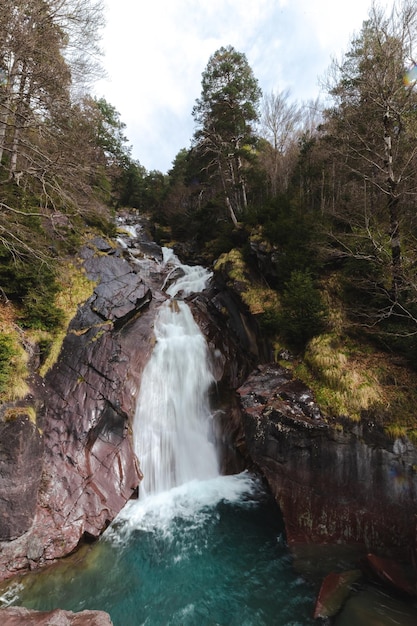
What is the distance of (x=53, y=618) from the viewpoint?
166 inches

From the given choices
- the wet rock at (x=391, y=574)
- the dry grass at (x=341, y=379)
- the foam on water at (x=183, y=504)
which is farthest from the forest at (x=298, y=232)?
the foam on water at (x=183, y=504)

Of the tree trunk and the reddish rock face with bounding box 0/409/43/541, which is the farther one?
the tree trunk

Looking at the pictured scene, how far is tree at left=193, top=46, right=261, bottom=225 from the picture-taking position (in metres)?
16.8

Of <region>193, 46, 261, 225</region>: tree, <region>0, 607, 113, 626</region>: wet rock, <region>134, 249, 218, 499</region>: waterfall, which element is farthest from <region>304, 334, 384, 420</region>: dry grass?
<region>193, 46, 261, 225</region>: tree

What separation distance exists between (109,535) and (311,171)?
19062mm

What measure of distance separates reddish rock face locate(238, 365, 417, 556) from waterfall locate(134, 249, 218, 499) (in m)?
3.32

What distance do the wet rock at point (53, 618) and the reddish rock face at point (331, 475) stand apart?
15.7 ft

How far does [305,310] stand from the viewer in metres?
9.51

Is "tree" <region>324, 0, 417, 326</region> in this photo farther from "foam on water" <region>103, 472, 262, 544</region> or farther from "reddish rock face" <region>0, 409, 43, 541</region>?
"reddish rock face" <region>0, 409, 43, 541</region>

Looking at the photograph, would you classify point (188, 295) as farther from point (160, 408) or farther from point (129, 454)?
point (129, 454)

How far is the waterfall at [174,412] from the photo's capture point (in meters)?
9.95

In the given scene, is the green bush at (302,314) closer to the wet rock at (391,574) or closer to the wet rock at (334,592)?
the wet rock at (391,574)

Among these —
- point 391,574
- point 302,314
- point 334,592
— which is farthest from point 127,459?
point 302,314

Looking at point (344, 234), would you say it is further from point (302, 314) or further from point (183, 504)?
point (183, 504)
